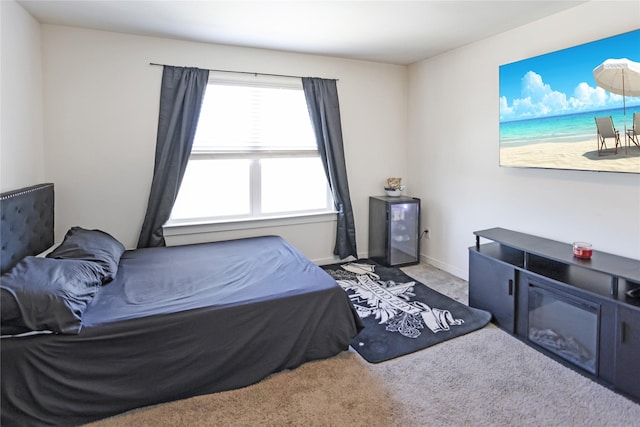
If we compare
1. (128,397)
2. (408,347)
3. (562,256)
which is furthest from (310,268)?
(562,256)

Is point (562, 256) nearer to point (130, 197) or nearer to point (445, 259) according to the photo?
point (445, 259)

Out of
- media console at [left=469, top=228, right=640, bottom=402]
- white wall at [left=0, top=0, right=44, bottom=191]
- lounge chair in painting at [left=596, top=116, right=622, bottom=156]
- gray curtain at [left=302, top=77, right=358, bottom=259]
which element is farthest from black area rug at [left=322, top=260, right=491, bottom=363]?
white wall at [left=0, top=0, right=44, bottom=191]

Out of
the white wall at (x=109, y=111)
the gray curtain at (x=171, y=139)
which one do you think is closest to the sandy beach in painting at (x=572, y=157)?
the white wall at (x=109, y=111)

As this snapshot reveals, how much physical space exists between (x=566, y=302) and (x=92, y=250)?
3.20m

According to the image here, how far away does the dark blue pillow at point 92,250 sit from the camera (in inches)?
97.7

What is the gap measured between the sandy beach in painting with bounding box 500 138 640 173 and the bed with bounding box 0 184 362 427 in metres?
1.92

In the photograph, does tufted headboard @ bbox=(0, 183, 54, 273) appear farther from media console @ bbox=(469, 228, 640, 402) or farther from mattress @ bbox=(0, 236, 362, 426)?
media console @ bbox=(469, 228, 640, 402)

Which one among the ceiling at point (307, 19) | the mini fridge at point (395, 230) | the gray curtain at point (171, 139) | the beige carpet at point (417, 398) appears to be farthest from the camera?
the mini fridge at point (395, 230)

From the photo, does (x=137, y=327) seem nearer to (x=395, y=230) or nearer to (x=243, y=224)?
(x=243, y=224)

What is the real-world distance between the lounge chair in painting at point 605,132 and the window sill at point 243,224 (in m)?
2.53

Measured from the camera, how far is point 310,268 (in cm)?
278

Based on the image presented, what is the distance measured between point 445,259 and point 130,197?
10.9 feet

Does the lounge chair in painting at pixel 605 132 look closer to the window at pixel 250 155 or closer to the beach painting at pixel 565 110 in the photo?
the beach painting at pixel 565 110

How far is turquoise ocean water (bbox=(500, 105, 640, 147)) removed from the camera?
7.97ft
